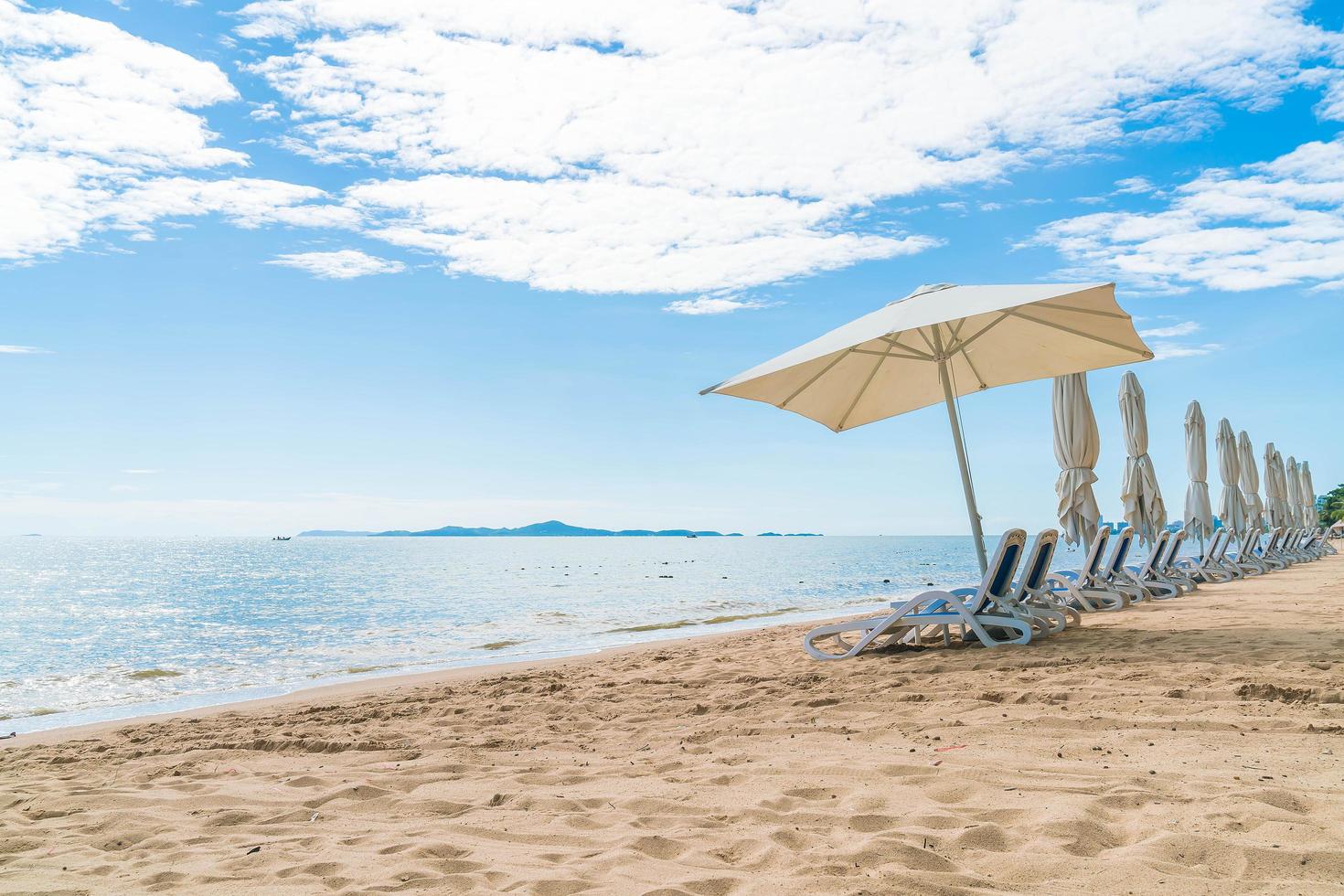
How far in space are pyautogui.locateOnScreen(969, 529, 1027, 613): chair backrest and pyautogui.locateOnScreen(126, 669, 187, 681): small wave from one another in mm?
9665

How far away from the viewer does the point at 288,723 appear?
221 inches

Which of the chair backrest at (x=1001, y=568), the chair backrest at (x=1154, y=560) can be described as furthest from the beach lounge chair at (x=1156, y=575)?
the chair backrest at (x=1001, y=568)

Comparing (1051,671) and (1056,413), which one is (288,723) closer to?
(1051,671)

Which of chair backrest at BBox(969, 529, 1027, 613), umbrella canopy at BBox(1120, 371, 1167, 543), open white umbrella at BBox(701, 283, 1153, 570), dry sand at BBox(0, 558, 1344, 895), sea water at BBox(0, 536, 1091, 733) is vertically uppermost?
open white umbrella at BBox(701, 283, 1153, 570)

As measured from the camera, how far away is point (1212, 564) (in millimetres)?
13859

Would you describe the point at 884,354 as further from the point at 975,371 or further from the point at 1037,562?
the point at 1037,562

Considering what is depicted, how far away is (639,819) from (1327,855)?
2.05 metres

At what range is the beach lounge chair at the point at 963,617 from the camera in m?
6.42

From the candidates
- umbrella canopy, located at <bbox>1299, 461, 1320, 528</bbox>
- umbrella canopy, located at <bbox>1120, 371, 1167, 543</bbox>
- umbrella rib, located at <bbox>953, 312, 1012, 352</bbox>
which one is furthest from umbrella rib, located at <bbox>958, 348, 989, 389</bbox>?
umbrella canopy, located at <bbox>1299, 461, 1320, 528</bbox>

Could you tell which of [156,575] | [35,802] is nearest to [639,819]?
[35,802]

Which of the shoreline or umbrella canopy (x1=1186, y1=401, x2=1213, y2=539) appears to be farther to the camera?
umbrella canopy (x1=1186, y1=401, x2=1213, y2=539)

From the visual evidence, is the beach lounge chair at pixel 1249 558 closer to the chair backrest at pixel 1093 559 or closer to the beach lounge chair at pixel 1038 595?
the chair backrest at pixel 1093 559

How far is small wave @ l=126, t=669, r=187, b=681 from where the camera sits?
1042cm

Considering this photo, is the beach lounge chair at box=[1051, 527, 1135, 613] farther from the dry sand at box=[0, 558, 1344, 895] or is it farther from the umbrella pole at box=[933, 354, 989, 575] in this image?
the dry sand at box=[0, 558, 1344, 895]
